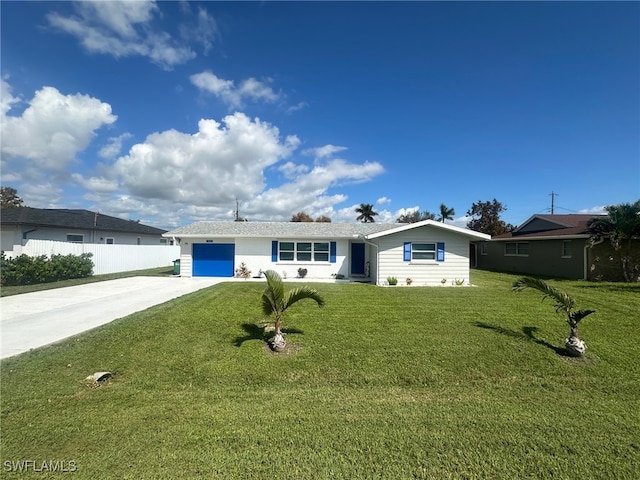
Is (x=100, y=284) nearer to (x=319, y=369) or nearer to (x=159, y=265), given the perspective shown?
(x=159, y=265)

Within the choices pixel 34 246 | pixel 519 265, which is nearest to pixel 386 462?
pixel 34 246

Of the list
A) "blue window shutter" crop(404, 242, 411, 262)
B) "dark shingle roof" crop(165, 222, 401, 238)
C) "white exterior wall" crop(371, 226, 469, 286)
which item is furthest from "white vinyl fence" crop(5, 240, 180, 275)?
"blue window shutter" crop(404, 242, 411, 262)

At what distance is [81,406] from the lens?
4051mm

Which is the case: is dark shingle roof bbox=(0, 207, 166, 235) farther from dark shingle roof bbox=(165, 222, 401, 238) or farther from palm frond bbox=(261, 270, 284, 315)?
palm frond bbox=(261, 270, 284, 315)

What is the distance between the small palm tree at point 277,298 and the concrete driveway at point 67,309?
4.38 metres

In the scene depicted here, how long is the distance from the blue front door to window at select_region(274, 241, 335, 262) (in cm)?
149

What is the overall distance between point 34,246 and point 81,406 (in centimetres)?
1624

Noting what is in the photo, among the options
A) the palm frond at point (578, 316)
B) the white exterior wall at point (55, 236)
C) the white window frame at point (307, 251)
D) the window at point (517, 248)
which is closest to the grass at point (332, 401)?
the palm frond at point (578, 316)

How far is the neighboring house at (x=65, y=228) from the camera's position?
55.4ft

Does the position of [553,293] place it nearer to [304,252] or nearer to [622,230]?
[304,252]

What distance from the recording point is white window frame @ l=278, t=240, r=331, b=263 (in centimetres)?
1744

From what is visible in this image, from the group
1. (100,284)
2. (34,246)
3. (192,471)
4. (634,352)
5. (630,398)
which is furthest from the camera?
(34,246)

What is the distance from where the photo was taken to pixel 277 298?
20.1 feet

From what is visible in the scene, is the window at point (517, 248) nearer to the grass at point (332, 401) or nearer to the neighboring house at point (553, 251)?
the neighboring house at point (553, 251)
